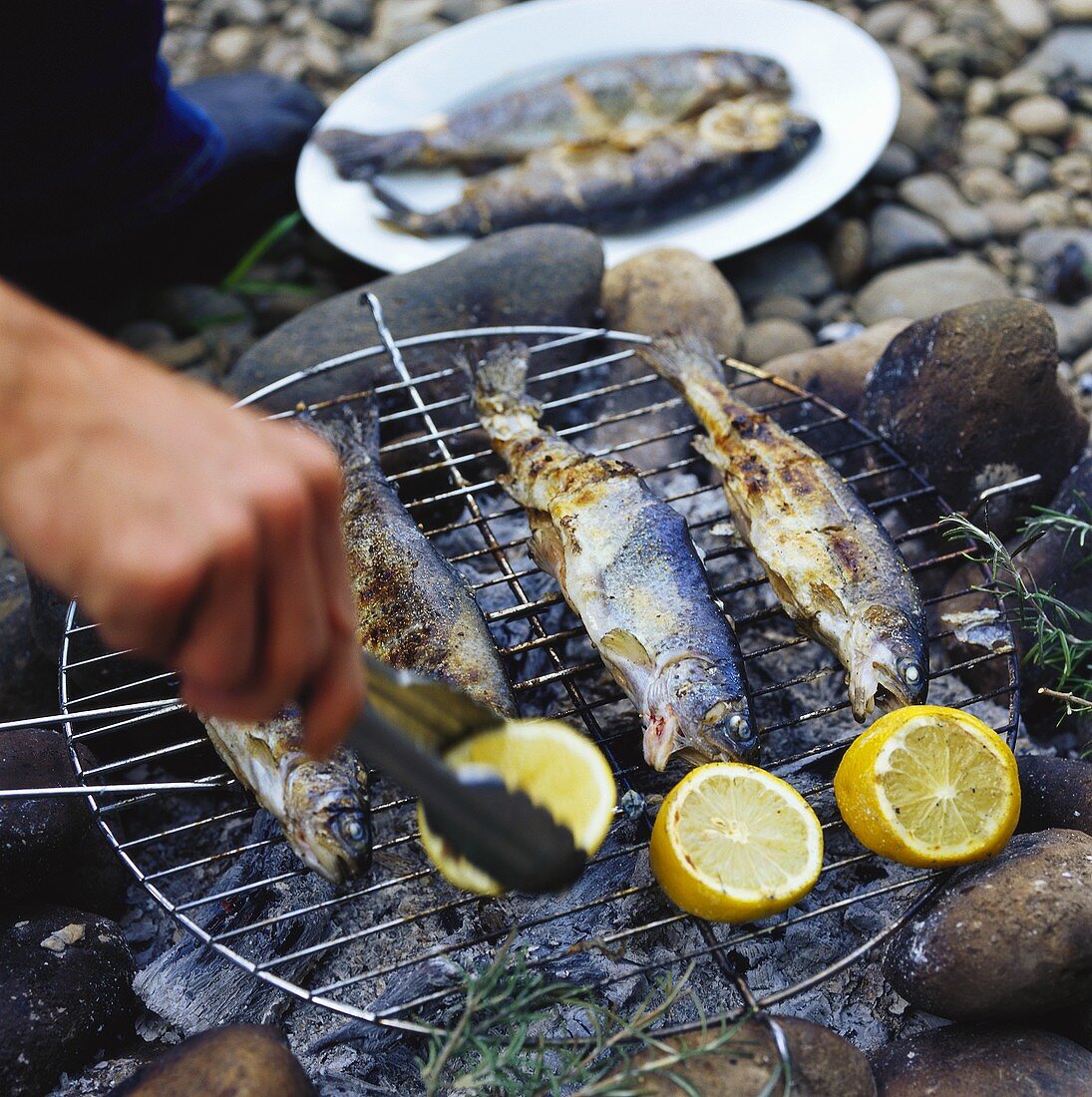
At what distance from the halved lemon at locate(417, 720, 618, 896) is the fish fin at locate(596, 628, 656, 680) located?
0.76 metres

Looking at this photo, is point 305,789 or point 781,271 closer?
point 305,789

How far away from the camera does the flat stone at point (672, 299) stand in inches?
191

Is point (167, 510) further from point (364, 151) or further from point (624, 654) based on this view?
point (364, 151)

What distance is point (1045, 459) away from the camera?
13.1 feet

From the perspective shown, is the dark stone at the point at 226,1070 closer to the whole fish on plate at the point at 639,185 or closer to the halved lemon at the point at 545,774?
the halved lemon at the point at 545,774

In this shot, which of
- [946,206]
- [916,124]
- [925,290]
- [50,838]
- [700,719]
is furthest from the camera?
[916,124]

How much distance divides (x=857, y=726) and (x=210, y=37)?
7.28 m

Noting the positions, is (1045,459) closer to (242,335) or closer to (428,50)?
(242,335)

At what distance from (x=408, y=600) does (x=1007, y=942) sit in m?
1.89

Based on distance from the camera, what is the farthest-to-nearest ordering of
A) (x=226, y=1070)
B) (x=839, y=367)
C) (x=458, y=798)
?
1. (x=839, y=367)
2. (x=226, y=1070)
3. (x=458, y=798)

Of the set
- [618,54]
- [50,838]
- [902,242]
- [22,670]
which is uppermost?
[618,54]

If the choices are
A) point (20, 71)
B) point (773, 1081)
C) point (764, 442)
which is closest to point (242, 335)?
point (20, 71)

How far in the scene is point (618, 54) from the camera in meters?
7.16

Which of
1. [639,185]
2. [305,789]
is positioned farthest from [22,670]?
[639,185]
